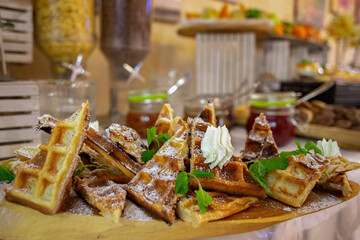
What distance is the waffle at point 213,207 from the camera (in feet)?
2.41

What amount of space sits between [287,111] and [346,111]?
0.54 metres

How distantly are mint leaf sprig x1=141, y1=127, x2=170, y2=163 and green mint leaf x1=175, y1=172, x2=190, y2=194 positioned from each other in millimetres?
203

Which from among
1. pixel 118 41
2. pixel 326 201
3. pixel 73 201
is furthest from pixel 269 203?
pixel 118 41

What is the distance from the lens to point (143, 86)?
3088mm

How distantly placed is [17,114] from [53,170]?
2.12 ft

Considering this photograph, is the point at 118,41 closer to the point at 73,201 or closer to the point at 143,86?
the point at 143,86

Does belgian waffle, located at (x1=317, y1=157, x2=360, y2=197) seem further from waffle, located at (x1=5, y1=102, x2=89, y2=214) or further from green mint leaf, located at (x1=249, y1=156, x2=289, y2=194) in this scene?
waffle, located at (x1=5, y1=102, x2=89, y2=214)

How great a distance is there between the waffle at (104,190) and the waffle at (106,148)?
48 millimetres

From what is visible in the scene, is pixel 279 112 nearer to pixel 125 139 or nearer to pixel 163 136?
pixel 163 136

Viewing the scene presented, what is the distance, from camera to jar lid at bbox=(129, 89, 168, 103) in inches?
68.4

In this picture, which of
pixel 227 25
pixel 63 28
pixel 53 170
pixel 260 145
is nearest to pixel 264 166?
pixel 260 145

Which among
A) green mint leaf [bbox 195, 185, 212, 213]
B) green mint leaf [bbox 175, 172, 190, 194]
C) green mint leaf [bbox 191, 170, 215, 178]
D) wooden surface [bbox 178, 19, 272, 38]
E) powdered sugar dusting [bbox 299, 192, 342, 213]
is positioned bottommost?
powdered sugar dusting [bbox 299, 192, 342, 213]

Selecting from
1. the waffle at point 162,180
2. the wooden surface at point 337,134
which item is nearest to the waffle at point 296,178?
the waffle at point 162,180

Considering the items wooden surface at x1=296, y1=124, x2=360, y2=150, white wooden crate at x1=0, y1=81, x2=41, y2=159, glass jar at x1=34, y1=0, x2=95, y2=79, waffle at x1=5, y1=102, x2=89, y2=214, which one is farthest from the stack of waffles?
glass jar at x1=34, y1=0, x2=95, y2=79
